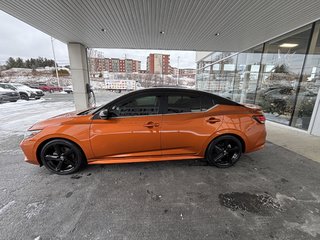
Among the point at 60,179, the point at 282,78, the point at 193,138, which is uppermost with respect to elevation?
the point at 282,78

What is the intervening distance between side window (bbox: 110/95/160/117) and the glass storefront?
568 cm

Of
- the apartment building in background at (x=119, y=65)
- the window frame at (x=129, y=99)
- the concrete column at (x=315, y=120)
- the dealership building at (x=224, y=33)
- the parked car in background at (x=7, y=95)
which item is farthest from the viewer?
the apartment building in background at (x=119, y=65)

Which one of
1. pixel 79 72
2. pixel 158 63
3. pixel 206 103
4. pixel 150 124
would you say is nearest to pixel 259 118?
pixel 206 103

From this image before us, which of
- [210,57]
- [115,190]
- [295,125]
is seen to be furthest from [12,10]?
[210,57]

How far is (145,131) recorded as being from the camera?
264 cm

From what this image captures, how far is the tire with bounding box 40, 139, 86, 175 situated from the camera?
103 inches

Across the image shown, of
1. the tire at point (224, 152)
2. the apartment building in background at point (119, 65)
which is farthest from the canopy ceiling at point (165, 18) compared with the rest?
the apartment building in background at point (119, 65)

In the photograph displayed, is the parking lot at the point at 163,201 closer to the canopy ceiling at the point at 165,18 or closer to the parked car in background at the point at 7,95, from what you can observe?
the canopy ceiling at the point at 165,18

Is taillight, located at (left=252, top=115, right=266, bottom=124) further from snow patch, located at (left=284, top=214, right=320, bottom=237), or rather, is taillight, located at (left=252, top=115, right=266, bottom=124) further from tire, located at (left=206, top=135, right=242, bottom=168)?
snow patch, located at (left=284, top=214, right=320, bottom=237)

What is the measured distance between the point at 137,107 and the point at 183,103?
82 centimetres

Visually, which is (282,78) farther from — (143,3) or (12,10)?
(12,10)

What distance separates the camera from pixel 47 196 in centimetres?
223

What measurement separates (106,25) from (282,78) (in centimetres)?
703

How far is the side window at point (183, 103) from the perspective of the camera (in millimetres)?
2762
